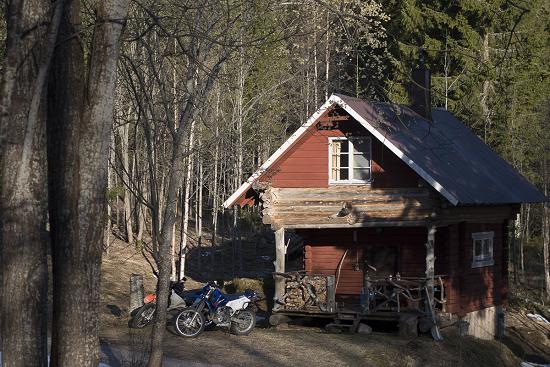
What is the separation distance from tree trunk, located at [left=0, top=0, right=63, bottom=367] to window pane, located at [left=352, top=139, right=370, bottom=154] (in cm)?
1809

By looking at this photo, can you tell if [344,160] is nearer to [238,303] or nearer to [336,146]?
A: [336,146]

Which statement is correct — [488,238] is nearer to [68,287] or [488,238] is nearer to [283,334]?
[283,334]

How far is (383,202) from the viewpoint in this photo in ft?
81.9

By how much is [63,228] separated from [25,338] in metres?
1.03

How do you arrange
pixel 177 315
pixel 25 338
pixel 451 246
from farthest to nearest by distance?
pixel 451 246 → pixel 177 315 → pixel 25 338

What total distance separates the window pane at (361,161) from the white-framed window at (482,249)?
4.82 m

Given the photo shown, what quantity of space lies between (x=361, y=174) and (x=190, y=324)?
7655 mm

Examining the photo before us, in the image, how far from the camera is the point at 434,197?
2430 cm

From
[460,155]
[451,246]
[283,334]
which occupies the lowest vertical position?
[283,334]

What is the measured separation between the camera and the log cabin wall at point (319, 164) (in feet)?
82.8

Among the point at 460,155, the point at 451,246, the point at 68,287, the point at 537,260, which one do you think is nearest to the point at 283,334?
the point at 451,246

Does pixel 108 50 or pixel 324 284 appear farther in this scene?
pixel 324 284

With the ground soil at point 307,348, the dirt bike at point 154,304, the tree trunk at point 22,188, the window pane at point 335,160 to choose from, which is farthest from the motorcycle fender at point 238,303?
the tree trunk at point 22,188

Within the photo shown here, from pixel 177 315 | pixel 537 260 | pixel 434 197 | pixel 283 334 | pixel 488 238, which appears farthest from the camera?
pixel 537 260
